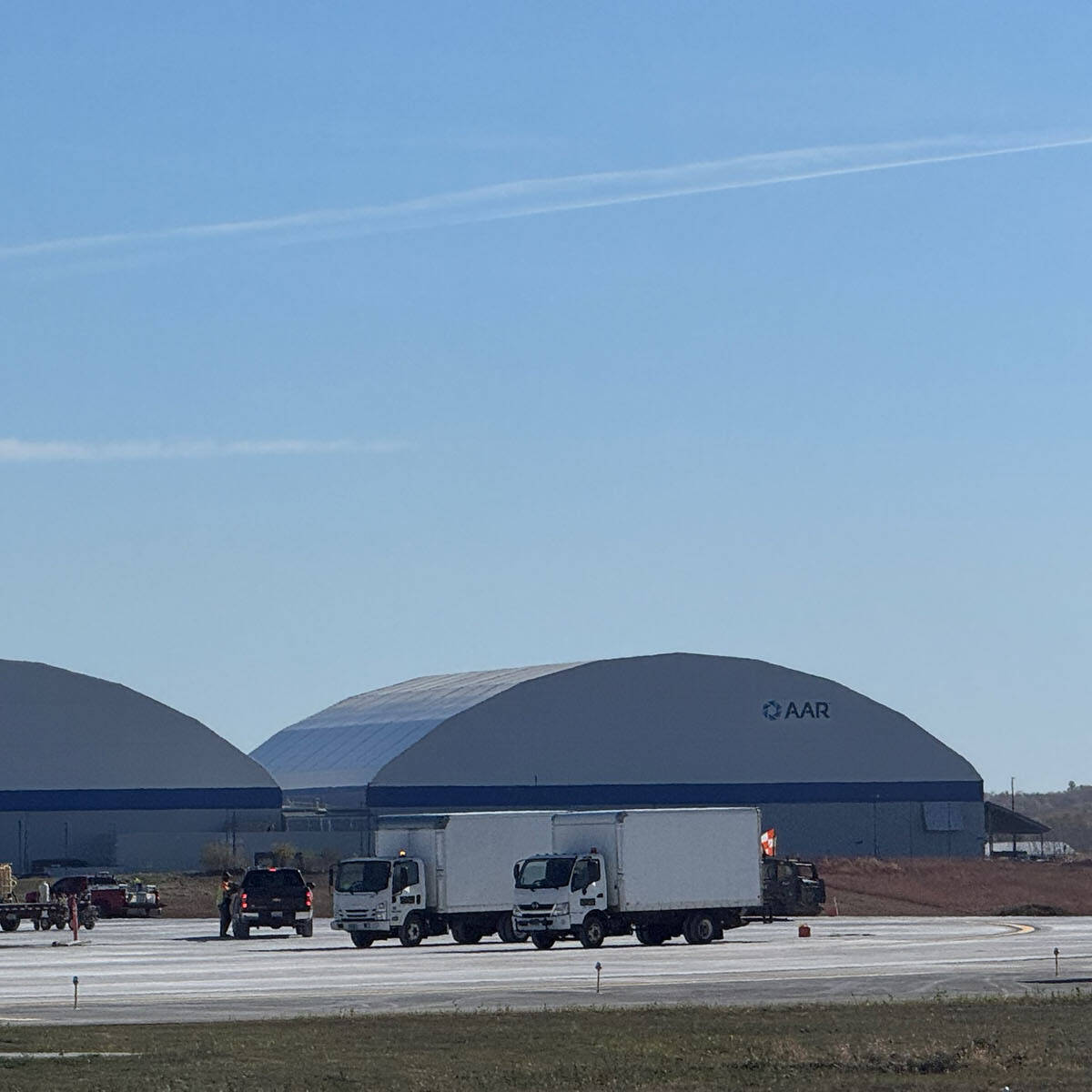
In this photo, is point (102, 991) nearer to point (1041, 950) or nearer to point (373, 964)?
point (373, 964)

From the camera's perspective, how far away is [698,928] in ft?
189

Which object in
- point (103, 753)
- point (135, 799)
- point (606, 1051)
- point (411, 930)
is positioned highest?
point (103, 753)

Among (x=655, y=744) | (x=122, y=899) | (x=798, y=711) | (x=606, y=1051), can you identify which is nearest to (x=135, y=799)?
(x=655, y=744)

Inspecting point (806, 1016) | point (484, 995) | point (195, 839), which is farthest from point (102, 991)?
point (195, 839)

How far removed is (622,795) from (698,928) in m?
53.3

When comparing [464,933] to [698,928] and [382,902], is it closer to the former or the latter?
[382,902]

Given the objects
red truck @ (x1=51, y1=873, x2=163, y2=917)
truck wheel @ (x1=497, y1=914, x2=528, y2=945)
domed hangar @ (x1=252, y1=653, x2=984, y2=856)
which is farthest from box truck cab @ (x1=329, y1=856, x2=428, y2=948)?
domed hangar @ (x1=252, y1=653, x2=984, y2=856)

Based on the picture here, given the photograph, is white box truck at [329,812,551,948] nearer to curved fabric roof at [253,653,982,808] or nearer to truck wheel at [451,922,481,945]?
truck wheel at [451,922,481,945]

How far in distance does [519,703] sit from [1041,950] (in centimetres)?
6115

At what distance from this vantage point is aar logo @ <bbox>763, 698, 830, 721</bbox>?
380ft

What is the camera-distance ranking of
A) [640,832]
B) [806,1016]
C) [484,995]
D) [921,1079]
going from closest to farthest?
[921,1079], [806,1016], [484,995], [640,832]

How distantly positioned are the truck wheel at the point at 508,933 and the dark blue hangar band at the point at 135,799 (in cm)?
5102

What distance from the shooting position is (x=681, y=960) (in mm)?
48906

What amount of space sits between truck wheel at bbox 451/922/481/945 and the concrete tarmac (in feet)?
1.15
